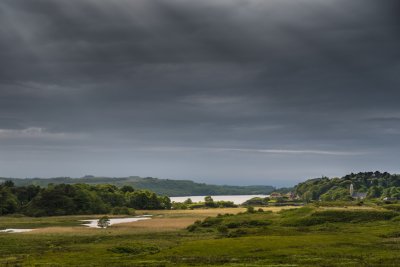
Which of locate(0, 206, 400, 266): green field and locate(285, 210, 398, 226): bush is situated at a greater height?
locate(285, 210, 398, 226): bush

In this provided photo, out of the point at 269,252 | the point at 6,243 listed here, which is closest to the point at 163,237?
the point at 6,243

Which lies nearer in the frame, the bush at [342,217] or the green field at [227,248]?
the green field at [227,248]

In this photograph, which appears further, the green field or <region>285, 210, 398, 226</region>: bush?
<region>285, 210, 398, 226</region>: bush

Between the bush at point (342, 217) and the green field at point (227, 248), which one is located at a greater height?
the bush at point (342, 217)

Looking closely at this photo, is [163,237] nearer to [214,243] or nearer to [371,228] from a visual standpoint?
[214,243]

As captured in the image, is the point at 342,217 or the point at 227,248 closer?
the point at 227,248

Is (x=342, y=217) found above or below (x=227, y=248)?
above

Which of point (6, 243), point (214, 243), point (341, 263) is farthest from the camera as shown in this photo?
point (6, 243)

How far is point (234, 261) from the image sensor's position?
70875 millimetres

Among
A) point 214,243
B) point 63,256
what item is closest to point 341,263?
point 214,243

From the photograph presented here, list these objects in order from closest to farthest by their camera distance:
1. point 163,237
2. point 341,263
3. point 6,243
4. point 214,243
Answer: point 341,263 < point 214,243 < point 6,243 < point 163,237

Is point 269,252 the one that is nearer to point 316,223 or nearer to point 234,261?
point 234,261

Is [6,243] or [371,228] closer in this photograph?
[6,243]

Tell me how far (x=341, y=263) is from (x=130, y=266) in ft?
91.9
